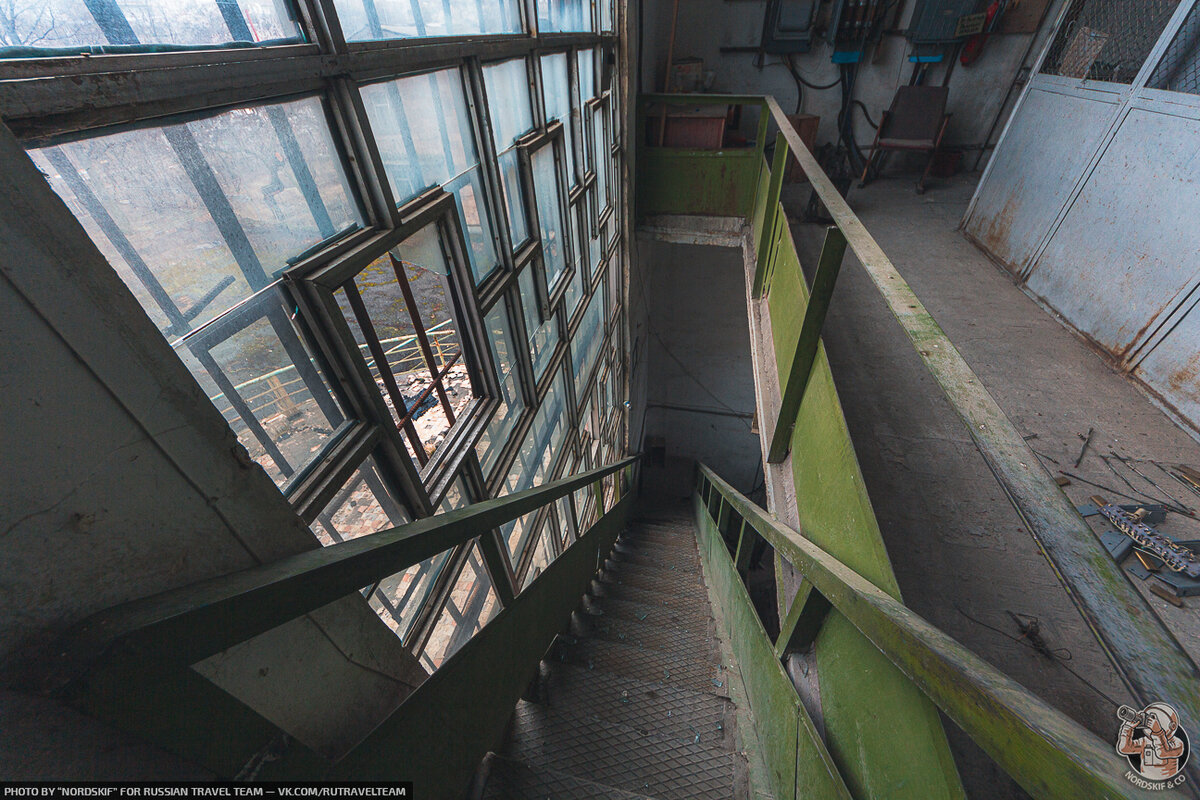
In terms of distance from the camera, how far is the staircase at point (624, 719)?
185 centimetres

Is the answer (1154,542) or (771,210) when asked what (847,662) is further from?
(771,210)

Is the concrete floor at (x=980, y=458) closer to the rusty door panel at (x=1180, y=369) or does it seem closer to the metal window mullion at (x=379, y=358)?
the rusty door panel at (x=1180, y=369)

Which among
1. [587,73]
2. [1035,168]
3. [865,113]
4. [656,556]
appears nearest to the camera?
[1035,168]

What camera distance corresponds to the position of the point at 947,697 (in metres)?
0.84

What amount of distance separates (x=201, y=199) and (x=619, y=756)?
254 cm

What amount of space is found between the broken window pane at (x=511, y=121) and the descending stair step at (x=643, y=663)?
2822 millimetres

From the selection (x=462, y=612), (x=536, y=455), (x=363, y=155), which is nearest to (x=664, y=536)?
(x=536, y=455)

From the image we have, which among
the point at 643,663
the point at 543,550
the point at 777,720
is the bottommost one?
the point at 543,550

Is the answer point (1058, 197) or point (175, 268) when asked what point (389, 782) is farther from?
point (1058, 197)

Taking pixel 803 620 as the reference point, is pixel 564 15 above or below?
above

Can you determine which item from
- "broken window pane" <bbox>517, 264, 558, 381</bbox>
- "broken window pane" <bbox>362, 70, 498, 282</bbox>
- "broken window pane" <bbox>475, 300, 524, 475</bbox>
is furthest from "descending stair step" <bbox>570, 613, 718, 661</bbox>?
"broken window pane" <bbox>362, 70, 498, 282</bbox>

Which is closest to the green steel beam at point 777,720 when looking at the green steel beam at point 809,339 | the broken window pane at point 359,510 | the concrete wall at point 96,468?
the green steel beam at point 809,339

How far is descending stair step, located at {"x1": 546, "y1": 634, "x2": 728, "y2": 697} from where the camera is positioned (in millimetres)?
2654

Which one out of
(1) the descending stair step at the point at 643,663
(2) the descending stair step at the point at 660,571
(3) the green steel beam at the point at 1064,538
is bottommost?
(2) the descending stair step at the point at 660,571
